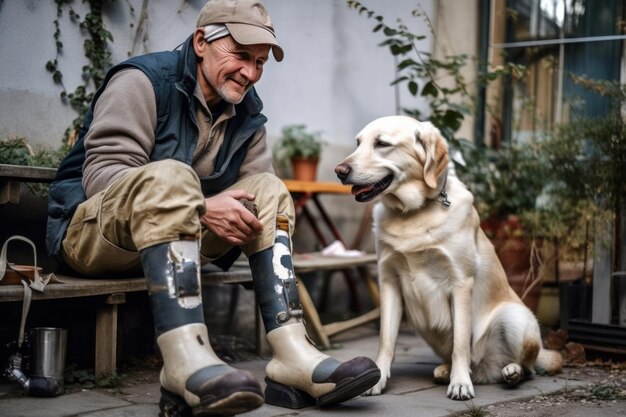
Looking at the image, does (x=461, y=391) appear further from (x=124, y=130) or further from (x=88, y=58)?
(x=88, y=58)

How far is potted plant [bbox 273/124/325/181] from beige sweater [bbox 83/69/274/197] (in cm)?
175

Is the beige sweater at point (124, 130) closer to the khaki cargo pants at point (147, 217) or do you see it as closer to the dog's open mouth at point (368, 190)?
the khaki cargo pants at point (147, 217)

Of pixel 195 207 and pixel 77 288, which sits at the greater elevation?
pixel 195 207

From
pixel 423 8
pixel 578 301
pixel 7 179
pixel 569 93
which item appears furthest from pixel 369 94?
pixel 7 179

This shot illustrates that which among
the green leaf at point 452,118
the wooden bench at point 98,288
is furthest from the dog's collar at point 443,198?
the green leaf at point 452,118

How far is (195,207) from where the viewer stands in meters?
2.33

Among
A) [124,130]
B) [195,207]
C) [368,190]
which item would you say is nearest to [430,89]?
[368,190]

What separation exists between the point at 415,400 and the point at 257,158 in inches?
46.6

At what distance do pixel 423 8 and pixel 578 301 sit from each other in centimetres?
264

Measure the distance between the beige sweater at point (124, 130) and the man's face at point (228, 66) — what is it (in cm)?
8

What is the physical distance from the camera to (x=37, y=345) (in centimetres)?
281

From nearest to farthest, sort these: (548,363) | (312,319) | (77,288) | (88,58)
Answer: (77,288) < (548,363) < (88,58) < (312,319)

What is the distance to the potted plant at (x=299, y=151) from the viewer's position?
190 inches

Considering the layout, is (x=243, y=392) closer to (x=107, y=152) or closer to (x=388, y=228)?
(x=107, y=152)
